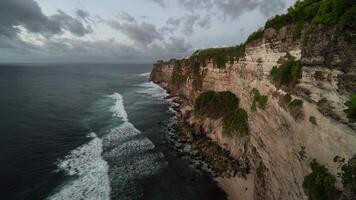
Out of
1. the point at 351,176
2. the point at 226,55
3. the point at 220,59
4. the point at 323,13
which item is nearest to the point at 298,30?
the point at 323,13

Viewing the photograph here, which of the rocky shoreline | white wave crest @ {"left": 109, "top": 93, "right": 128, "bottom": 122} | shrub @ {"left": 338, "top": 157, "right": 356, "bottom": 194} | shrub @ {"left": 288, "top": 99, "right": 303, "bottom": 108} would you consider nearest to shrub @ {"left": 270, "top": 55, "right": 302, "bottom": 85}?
shrub @ {"left": 288, "top": 99, "right": 303, "bottom": 108}

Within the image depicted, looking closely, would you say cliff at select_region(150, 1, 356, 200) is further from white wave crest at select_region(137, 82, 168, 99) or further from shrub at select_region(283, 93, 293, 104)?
white wave crest at select_region(137, 82, 168, 99)

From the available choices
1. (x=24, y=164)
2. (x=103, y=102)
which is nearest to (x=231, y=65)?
(x=24, y=164)

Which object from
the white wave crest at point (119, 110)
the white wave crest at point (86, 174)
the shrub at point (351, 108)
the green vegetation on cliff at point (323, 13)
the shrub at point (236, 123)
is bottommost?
the white wave crest at point (119, 110)

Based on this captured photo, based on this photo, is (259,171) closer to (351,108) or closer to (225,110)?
(351,108)

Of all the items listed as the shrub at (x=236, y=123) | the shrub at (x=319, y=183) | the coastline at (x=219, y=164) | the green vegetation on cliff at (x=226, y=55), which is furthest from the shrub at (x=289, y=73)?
the green vegetation on cliff at (x=226, y=55)

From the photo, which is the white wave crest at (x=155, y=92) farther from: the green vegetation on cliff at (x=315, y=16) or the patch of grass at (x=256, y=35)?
the green vegetation on cliff at (x=315, y=16)
